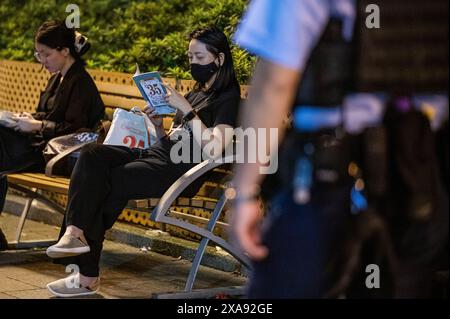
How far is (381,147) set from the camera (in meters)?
2.64

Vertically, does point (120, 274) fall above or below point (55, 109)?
below

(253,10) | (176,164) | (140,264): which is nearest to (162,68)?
(140,264)

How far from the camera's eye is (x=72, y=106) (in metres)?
6.70

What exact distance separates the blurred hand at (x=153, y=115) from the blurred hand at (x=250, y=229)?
3.19 meters

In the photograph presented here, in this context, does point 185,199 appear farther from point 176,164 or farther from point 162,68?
point 162,68

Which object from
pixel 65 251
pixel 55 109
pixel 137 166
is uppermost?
pixel 55 109

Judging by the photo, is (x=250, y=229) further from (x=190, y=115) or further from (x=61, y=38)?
(x=61, y=38)

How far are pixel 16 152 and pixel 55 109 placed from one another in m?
0.39

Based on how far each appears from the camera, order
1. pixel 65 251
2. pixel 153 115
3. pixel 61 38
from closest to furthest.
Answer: pixel 65 251, pixel 153 115, pixel 61 38

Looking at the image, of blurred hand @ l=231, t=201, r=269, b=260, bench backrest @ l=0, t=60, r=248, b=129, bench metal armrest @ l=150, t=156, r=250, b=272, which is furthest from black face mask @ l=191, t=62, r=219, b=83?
blurred hand @ l=231, t=201, r=269, b=260

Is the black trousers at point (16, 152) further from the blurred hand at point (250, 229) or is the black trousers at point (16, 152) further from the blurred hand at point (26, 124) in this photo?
the blurred hand at point (250, 229)

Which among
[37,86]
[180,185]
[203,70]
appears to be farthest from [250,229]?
[37,86]

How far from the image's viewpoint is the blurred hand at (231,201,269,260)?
2604 millimetres

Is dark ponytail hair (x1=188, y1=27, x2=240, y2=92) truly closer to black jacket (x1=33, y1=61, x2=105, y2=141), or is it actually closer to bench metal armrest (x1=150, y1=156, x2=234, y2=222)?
bench metal armrest (x1=150, y1=156, x2=234, y2=222)
